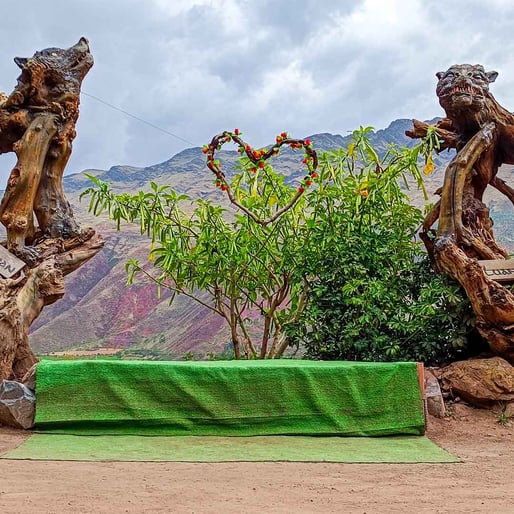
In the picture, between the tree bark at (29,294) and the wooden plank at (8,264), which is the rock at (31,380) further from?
the wooden plank at (8,264)

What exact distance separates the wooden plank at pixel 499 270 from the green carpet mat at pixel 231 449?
4.84ft

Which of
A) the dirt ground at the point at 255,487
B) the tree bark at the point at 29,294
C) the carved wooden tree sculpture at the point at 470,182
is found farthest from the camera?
the carved wooden tree sculpture at the point at 470,182

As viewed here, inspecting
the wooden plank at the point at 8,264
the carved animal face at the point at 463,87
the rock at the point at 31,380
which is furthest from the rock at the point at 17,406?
the carved animal face at the point at 463,87

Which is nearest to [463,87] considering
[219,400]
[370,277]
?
[370,277]

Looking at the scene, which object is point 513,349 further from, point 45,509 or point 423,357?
point 45,509

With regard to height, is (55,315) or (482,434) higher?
(55,315)

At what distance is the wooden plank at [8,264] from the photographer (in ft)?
15.5

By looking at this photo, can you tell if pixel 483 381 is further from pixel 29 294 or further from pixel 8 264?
pixel 8 264

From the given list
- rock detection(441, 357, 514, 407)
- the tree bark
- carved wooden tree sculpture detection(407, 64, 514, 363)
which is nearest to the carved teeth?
carved wooden tree sculpture detection(407, 64, 514, 363)

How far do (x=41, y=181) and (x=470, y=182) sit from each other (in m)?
3.45

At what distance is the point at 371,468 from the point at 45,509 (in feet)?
5.39

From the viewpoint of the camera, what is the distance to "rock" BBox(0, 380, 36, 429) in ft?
13.0

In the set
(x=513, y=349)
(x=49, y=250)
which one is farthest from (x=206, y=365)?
(x=513, y=349)

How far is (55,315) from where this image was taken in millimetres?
7758
